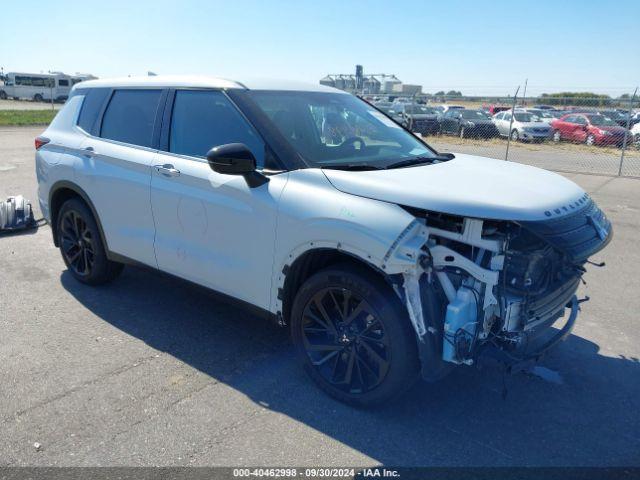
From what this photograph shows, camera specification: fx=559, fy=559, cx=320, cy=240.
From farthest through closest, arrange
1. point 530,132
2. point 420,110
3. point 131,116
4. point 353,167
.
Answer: point 420,110, point 530,132, point 131,116, point 353,167

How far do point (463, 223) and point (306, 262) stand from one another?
3.22ft

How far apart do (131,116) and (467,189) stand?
9.50 ft

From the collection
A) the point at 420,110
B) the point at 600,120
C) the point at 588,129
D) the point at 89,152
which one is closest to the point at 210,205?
the point at 89,152

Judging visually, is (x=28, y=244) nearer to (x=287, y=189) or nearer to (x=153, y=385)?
(x=153, y=385)

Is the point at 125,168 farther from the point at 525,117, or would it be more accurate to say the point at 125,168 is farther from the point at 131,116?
the point at 525,117

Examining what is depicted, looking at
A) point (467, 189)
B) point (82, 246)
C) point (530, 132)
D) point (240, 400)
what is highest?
point (467, 189)

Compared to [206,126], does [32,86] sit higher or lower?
lower

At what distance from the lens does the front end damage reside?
9.53 ft

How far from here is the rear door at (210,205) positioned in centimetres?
354

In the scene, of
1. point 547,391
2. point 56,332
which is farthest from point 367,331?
point 56,332

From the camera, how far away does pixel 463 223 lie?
2.95 meters

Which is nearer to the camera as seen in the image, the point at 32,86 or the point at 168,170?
the point at 168,170

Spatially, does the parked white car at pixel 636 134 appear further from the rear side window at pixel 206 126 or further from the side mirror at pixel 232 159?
the side mirror at pixel 232 159

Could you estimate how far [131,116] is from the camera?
459 centimetres
